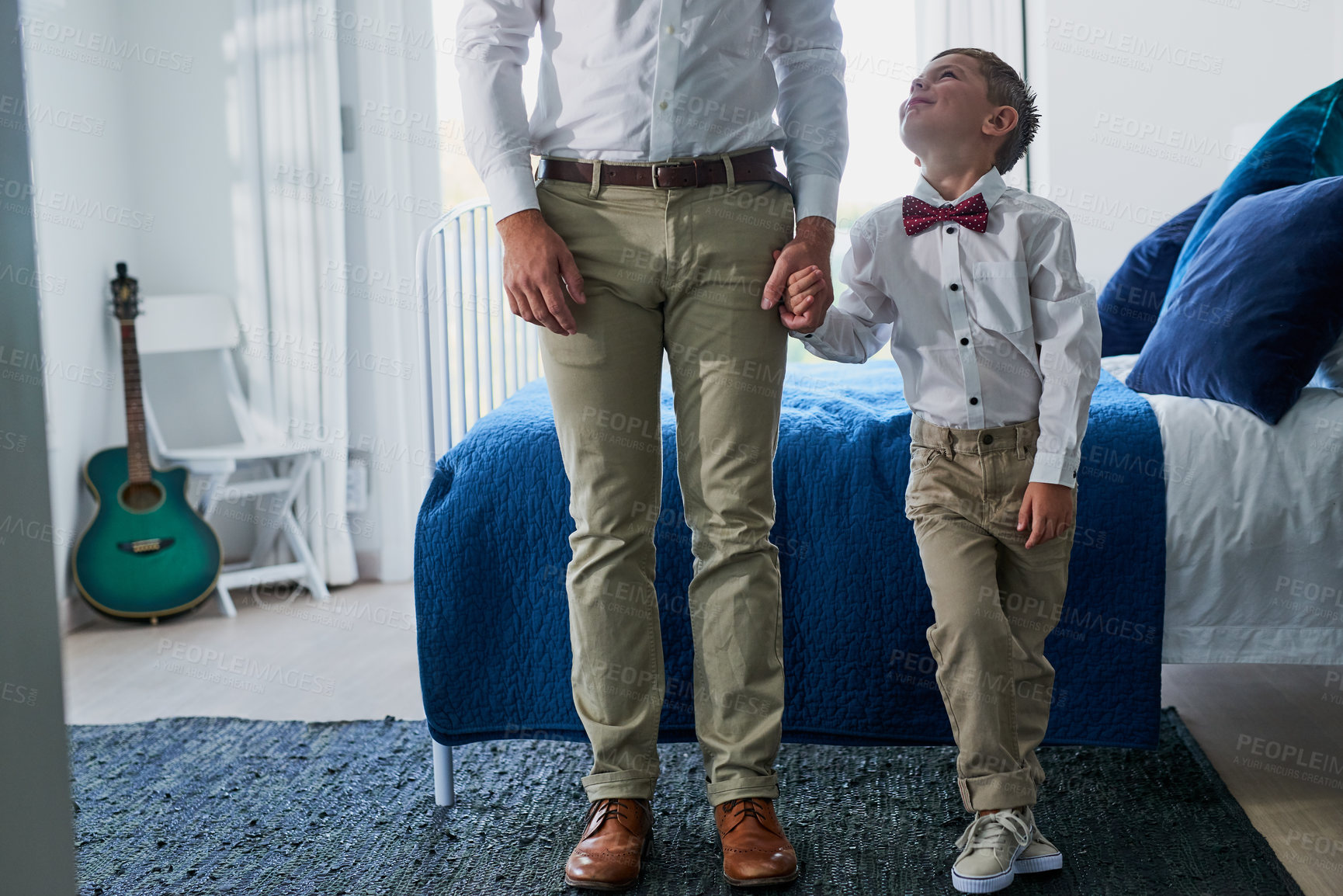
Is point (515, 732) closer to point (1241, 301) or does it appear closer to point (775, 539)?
point (775, 539)

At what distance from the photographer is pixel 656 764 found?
4.20 feet

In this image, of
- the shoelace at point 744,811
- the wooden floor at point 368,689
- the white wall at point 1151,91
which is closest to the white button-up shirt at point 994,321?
the shoelace at point 744,811

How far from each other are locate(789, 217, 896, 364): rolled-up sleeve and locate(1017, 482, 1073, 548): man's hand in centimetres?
26

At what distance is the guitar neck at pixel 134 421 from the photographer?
258cm

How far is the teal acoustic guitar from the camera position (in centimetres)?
253

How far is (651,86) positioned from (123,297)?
6.45 ft

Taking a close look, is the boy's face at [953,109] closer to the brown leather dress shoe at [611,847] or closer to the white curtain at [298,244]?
the brown leather dress shoe at [611,847]

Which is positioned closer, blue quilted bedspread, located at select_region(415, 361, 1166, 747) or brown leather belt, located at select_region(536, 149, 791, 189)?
brown leather belt, located at select_region(536, 149, 791, 189)

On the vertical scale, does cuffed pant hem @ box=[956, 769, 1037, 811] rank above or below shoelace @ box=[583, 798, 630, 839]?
above

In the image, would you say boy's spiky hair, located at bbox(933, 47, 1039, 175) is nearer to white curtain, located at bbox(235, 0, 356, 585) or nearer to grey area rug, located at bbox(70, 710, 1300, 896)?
grey area rug, located at bbox(70, 710, 1300, 896)

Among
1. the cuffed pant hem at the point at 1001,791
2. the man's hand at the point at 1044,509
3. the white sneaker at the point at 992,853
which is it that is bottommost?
the white sneaker at the point at 992,853

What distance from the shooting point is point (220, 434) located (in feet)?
9.55

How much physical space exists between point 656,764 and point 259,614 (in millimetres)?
1681

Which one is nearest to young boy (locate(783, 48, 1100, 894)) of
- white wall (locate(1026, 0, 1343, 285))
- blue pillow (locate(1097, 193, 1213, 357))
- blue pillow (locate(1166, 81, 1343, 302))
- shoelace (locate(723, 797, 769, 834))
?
shoelace (locate(723, 797, 769, 834))
